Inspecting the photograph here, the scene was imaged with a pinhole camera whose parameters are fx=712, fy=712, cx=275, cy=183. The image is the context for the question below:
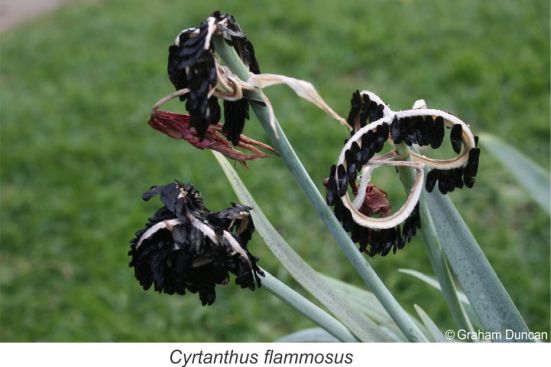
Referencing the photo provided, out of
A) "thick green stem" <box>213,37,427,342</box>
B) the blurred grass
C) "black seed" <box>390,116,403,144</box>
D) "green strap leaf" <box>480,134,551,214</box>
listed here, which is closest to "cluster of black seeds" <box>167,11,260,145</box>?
"thick green stem" <box>213,37,427,342</box>

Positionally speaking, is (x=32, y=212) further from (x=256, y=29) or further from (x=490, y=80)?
(x=490, y=80)

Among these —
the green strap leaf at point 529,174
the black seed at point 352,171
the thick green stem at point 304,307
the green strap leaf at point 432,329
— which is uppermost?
the green strap leaf at point 529,174

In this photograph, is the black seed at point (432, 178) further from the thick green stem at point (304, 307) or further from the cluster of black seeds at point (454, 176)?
the thick green stem at point (304, 307)

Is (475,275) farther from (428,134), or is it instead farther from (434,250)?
(428,134)

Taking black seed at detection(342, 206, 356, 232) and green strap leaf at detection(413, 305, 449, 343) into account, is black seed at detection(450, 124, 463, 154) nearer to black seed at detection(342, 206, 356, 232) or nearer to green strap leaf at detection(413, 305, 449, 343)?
black seed at detection(342, 206, 356, 232)
